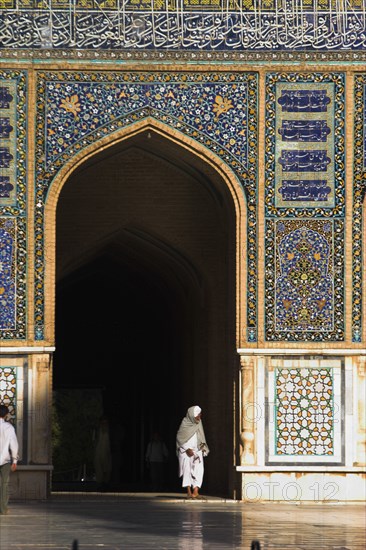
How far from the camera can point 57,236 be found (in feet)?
55.0

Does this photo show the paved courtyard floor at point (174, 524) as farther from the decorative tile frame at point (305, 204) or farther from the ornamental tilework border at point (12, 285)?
the decorative tile frame at point (305, 204)

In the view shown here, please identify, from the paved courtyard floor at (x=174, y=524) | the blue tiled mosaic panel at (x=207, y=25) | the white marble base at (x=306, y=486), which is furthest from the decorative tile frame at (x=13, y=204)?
the white marble base at (x=306, y=486)

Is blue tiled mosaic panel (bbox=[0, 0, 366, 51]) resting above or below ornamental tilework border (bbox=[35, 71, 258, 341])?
above

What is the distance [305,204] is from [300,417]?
196 cm

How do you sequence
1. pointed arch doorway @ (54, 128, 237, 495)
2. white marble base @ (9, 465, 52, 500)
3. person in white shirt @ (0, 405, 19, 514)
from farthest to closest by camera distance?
1. pointed arch doorway @ (54, 128, 237, 495)
2. white marble base @ (9, 465, 52, 500)
3. person in white shirt @ (0, 405, 19, 514)

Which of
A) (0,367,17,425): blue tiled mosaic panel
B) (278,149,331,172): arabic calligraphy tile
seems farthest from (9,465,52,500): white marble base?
(278,149,331,172): arabic calligraphy tile

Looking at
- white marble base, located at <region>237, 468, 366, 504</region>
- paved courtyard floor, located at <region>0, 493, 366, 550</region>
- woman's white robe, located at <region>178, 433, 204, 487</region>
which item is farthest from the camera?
woman's white robe, located at <region>178, 433, 204, 487</region>

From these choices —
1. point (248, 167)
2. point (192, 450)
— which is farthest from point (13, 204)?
point (192, 450)

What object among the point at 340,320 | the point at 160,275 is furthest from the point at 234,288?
the point at 160,275

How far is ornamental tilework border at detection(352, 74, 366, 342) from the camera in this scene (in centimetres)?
1488

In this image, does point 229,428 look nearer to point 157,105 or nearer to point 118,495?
point 118,495

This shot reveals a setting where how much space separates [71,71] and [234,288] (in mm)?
2572

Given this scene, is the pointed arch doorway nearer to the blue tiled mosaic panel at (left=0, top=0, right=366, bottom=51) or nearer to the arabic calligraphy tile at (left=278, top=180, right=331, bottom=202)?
the arabic calligraphy tile at (left=278, top=180, right=331, bottom=202)

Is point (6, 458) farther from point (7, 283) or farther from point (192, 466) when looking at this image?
point (192, 466)
